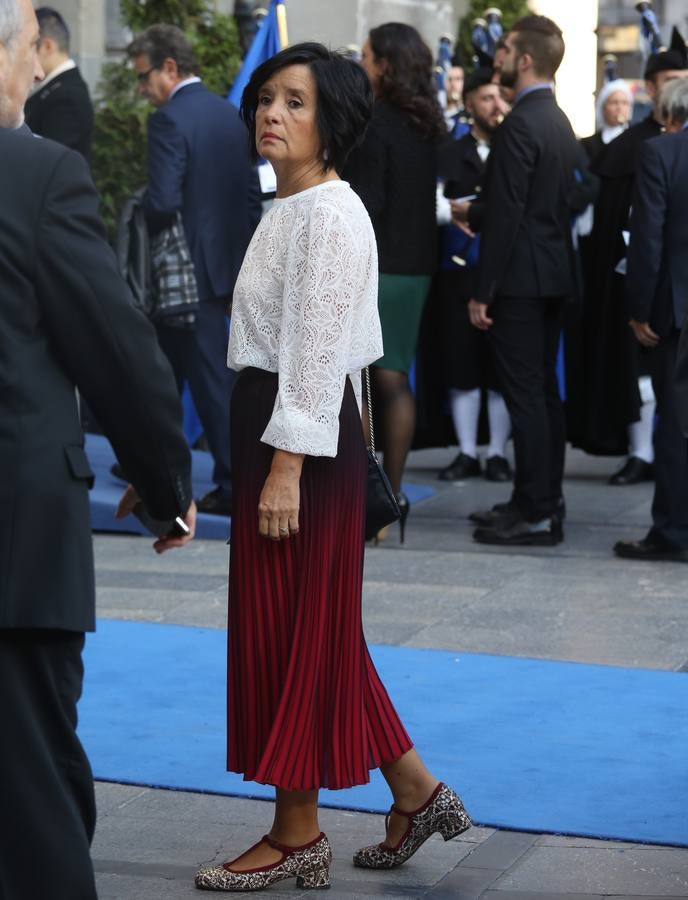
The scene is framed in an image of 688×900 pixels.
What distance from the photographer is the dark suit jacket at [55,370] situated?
270cm

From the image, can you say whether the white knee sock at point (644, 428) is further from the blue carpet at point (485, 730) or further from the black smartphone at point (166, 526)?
the black smartphone at point (166, 526)

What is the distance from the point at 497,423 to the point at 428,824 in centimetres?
595

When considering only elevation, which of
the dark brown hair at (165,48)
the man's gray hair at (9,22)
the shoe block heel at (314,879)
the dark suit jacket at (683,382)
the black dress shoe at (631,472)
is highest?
the man's gray hair at (9,22)

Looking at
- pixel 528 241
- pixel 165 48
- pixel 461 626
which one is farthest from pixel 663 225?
pixel 165 48

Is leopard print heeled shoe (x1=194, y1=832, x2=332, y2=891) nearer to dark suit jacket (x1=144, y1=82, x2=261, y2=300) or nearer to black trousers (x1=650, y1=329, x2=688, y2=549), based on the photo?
black trousers (x1=650, y1=329, x2=688, y2=549)

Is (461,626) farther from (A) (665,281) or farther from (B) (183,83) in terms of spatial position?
(B) (183,83)

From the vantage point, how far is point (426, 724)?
5.09 m

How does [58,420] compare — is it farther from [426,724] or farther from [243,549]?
[426,724]

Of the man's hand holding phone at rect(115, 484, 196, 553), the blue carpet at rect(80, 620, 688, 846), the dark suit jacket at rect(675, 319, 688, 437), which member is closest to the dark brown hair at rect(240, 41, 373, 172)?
the dark suit jacket at rect(675, 319, 688, 437)

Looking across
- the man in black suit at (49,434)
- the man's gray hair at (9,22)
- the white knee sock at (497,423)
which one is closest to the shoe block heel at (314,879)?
the man in black suit at (49,434)

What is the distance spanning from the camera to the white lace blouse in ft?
12.0

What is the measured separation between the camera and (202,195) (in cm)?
818

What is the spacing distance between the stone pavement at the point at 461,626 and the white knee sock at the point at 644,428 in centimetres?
27

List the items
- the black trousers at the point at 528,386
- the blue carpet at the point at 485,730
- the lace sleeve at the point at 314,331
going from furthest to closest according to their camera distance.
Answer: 1. the black trousers at the point at 528,386
2. the blue carpet at the point at 485,730
3. the lace sleeve at the point at 314,331
